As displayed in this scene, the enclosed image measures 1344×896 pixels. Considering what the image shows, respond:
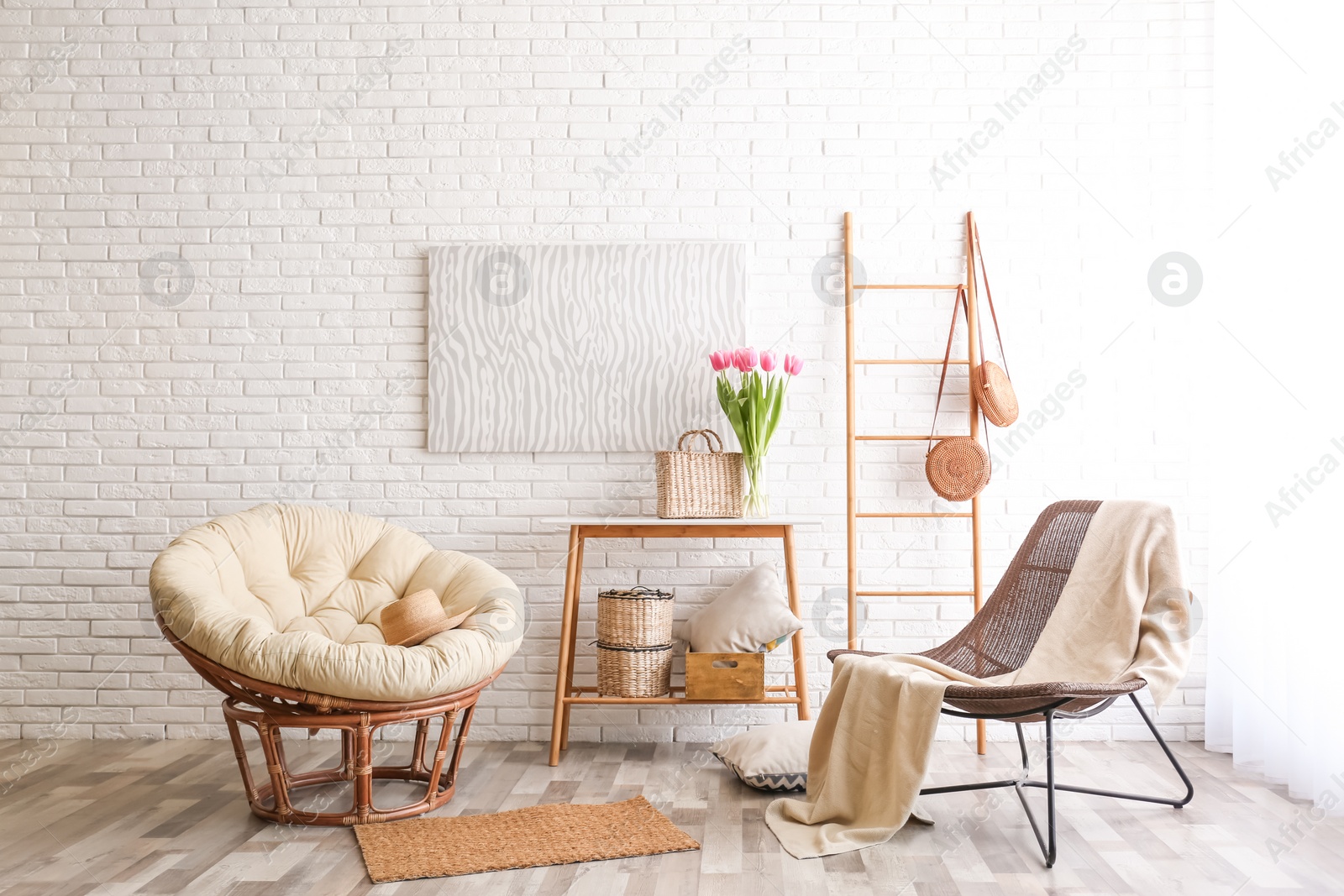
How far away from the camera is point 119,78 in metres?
3.70

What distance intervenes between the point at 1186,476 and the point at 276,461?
134 inches

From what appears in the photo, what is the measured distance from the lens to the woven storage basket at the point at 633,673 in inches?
127

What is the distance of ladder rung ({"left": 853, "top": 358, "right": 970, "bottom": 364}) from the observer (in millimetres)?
3510

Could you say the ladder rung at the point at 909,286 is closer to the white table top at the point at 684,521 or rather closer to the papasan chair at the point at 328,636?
the white table top at the point at 684,521

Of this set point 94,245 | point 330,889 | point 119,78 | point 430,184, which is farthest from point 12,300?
point 330,889

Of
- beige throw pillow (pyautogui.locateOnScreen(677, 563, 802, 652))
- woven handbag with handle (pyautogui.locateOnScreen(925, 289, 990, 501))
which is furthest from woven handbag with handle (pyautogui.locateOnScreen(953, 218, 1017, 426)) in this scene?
beige throw pillow (pyautogui.locateOnScreen(677, 563, 802, 652))

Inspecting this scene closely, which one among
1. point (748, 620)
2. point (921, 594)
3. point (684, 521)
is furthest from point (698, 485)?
point (921, 594)

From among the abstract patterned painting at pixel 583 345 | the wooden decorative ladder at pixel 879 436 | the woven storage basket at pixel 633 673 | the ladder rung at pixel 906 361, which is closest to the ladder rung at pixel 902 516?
the wooden decorative ladder at pixel 879 436

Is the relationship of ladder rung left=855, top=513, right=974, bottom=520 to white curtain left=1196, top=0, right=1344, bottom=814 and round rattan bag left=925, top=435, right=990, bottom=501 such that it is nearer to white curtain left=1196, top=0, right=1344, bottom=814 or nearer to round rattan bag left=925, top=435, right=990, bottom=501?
round rattan bag left=925, top=435, right=990, bottom=501

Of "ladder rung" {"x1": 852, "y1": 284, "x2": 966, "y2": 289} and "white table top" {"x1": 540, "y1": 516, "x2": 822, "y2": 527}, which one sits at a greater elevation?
"ladder rung" {"x1": 852, "y1": 284, "x2": 966, "y2": 289}

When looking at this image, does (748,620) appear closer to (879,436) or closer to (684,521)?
(684,521)

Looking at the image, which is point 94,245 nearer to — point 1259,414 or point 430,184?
point 430,184

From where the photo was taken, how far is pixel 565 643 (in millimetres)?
3307

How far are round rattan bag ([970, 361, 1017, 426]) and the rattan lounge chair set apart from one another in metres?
0.45
